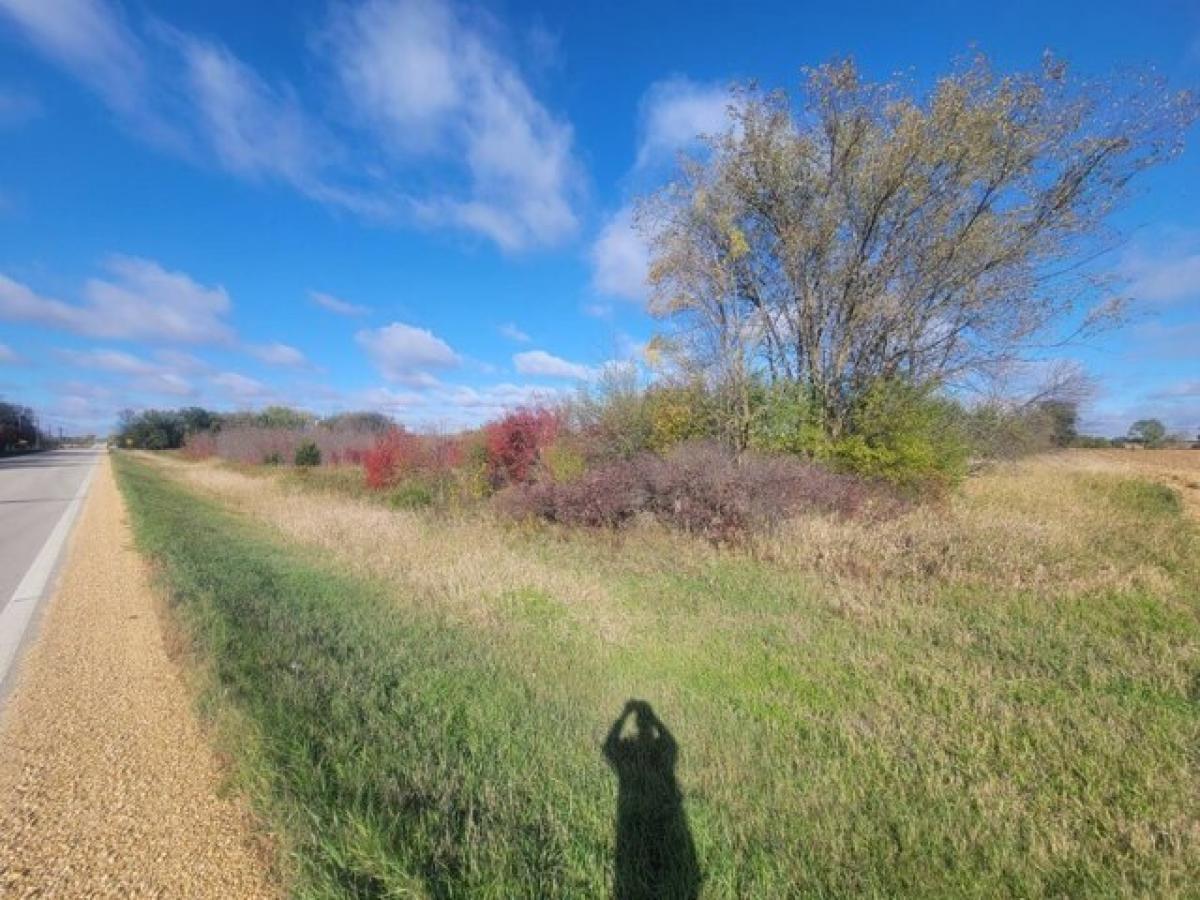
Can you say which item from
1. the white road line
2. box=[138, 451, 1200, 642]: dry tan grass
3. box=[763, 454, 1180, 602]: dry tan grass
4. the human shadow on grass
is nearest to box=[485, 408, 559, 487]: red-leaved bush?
box=[138, 451, 1200, 642]: dry tan grass

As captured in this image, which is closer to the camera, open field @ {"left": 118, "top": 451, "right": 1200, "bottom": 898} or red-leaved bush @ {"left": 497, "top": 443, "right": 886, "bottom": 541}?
open field @ {"left": 118, "top": 451, "right": 1200, "bottom": 898}

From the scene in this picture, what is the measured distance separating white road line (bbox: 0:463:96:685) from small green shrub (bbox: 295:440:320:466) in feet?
88.6

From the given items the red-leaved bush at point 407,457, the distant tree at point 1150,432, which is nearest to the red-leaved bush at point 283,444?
the red-leaved bush at point 407,457

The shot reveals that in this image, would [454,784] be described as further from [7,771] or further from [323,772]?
[7,771]

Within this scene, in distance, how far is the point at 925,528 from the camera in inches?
307

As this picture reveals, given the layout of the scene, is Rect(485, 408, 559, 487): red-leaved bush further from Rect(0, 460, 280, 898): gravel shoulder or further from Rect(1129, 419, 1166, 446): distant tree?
Rect(1129, 419, 1166, 446): distant tree

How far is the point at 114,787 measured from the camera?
2820 mm

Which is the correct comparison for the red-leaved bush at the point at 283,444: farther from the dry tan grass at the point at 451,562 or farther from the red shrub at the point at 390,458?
the dry tan grass at the point at 451,562

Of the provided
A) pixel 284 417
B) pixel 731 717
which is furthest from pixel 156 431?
pixel 731 717

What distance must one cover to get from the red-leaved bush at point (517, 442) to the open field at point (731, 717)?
27.4 feet

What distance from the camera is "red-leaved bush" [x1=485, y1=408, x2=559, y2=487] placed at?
15812 mm

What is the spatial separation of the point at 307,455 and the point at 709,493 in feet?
116

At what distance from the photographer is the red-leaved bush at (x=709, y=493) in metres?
9.39

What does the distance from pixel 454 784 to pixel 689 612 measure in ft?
11.4
